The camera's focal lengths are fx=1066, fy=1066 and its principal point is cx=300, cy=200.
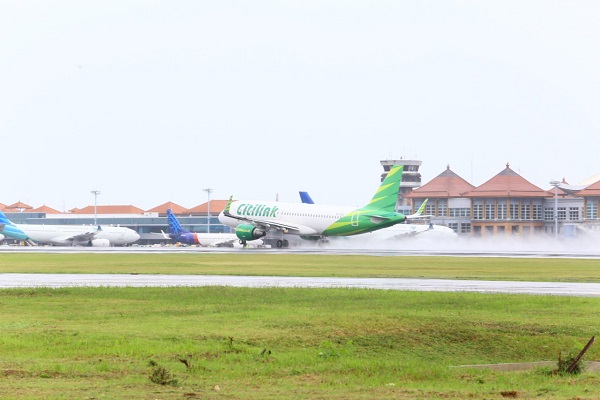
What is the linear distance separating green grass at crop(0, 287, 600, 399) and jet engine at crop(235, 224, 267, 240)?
3064 inches

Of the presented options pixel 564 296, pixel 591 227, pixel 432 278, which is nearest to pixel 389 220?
pixel 591 227

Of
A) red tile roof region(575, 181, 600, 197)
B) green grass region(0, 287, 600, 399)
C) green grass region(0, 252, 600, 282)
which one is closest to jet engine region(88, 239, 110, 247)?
red tile roof region(575, 181, 600, 197)

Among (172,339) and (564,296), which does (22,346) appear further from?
(564,296)

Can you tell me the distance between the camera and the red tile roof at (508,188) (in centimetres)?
16975

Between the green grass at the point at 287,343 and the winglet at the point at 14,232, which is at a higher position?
the winglet at the point at 14,232

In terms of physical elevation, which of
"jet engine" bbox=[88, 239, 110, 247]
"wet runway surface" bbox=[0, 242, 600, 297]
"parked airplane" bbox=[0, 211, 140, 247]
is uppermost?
"parked airplane" bbox=[0, 211, 140, 247]

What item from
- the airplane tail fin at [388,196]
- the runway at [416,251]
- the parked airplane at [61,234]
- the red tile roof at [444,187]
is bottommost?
the runway at [416,251]

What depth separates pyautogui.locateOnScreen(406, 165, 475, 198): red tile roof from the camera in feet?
602

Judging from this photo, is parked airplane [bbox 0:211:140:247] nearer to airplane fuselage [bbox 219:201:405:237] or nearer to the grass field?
airplane fuselage [bbox 219:201:405:237]

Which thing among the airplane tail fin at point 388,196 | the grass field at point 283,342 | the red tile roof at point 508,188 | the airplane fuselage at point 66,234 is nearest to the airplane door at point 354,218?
the airplane tail fin at point 388,196

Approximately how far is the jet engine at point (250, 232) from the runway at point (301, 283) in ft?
203

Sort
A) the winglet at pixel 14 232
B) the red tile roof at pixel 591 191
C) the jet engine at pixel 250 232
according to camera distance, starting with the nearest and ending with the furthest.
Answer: the jet engine at pixel 250 232 → the winglet at pixel 14 232 → the red tile roof at pixel 591 191

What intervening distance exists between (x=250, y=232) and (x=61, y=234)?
53.1 metres

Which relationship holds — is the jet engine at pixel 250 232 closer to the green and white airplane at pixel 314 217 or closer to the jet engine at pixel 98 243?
the green and white airplane at pixel 314 217
